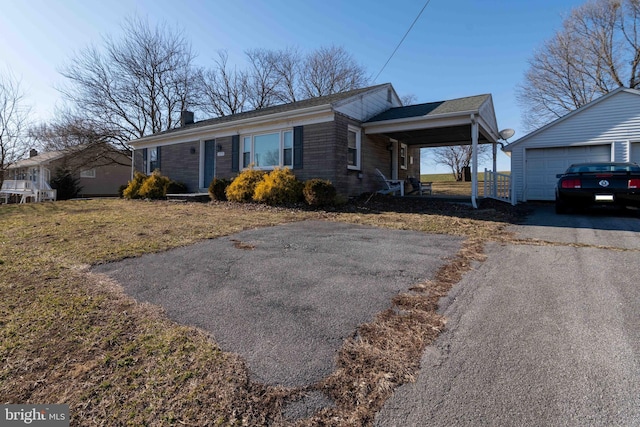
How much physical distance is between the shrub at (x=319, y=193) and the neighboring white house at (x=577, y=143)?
22.3 feet

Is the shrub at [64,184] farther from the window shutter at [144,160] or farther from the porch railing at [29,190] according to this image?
the window shutter at [144,160]

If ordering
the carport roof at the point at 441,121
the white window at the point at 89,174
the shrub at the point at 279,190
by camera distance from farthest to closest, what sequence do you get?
the white window at the point at 89,174, the shrub at the point at 279,190, the carport roof at the point at 441,121

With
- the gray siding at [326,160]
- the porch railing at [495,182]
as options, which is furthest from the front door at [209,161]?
the porch railing at [495,182]

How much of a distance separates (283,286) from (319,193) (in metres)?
5.92

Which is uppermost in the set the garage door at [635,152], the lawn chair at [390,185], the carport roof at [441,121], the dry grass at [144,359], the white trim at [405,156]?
the carport roof at [441,121]

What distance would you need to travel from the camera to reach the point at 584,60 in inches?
832

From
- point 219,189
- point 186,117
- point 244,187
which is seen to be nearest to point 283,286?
point 244,187

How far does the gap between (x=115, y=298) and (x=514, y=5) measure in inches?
487

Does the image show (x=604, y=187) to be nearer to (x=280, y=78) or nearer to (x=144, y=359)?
(x=144, y=359)

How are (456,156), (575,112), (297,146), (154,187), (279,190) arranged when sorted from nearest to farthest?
(279,190) < (575,112) < (297,146) < (154,187) < (456,156)

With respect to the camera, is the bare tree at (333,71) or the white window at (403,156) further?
the bare tree at (333,71)

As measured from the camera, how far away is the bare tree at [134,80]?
20.7m

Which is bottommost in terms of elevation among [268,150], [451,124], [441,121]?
[268,150]

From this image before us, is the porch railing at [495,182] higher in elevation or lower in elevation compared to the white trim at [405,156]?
lower
